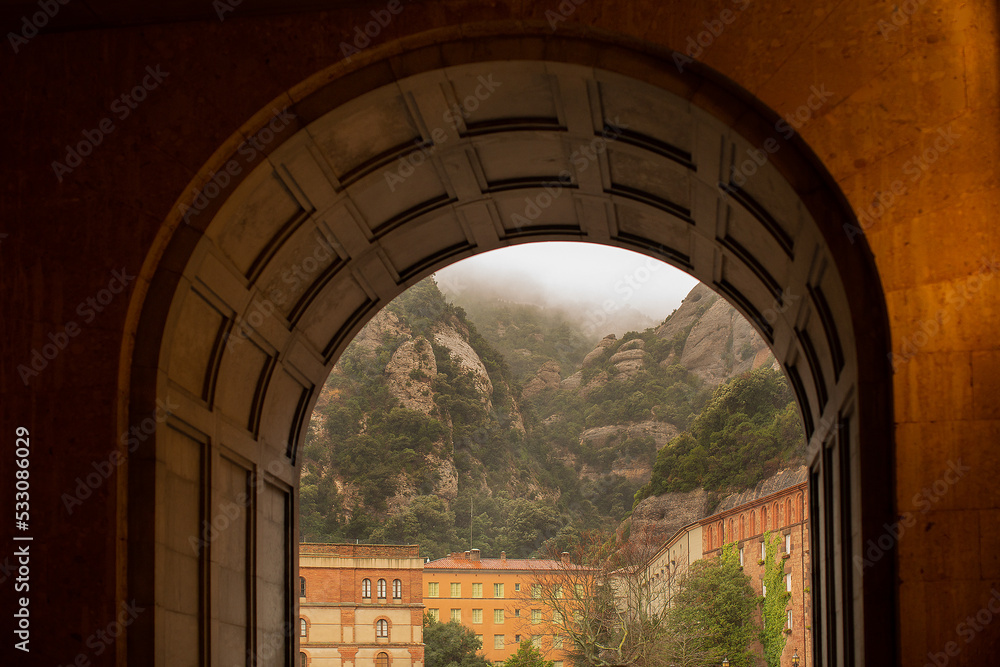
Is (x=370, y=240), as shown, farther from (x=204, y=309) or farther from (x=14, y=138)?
(x=14, y=138)

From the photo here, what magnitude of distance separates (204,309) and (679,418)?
92591mm

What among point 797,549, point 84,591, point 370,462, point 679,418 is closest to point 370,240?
point 84,591

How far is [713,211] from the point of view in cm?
822

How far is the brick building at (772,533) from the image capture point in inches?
1779

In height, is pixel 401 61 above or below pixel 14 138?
above

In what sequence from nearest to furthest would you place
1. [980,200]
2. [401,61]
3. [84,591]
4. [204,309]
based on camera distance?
[980,200] < [84,591] < [401,61] < [204,309]

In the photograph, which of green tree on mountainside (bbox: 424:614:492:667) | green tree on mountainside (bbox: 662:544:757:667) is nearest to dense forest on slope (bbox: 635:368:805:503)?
green tree on mountainside (bbox: 662:544:757:667)

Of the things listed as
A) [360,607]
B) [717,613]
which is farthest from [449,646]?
[717,613]

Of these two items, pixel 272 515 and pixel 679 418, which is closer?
pixel 272 515

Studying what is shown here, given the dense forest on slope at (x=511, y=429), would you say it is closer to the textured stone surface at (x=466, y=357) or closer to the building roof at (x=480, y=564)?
the textured stone surface at (x=466, y=357)

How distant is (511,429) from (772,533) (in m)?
58.1

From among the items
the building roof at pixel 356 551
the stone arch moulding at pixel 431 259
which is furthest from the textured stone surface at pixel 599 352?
the stone arch moulding at pixel 431 259

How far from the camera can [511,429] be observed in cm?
10569

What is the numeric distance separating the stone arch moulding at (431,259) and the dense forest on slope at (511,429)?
63.0 meters
